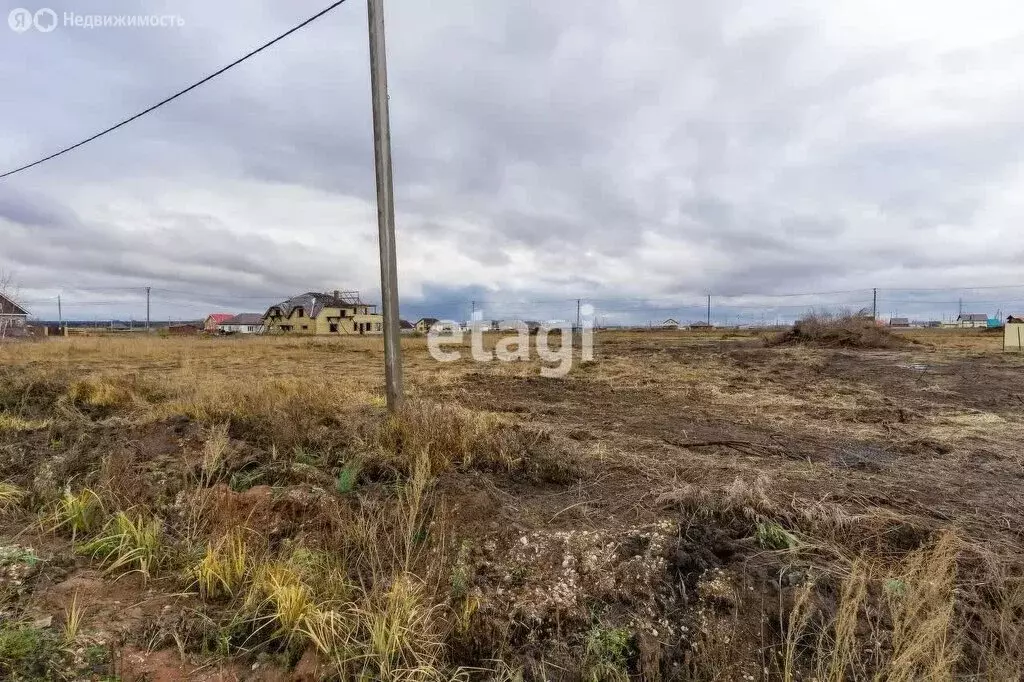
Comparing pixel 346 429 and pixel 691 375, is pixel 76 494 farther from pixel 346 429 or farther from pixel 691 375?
pixel 691 375

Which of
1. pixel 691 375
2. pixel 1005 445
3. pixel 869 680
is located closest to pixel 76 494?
pixel 869 680

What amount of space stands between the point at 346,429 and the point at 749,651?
4.24 metres

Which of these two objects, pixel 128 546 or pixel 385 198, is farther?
pixel 385 198

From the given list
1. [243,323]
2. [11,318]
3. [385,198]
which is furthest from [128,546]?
[243,323]

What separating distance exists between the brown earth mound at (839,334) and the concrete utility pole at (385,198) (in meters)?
22.0

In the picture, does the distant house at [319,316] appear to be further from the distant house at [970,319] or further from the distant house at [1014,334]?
the distant house at [970,319]

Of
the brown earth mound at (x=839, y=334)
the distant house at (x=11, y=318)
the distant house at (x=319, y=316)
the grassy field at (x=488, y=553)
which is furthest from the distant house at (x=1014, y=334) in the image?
the distant house at (x=319, y=316)

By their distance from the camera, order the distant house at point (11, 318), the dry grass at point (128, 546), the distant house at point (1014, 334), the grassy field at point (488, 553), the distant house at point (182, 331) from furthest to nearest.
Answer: the distant house at point (182, 331)
the distant house at point (11, 318)
the distant house at point (1014, 334)
the dry grass at point (128, 546)
the grassy field at point (488, 553)

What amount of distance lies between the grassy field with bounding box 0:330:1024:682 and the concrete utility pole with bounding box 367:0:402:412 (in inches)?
28.8

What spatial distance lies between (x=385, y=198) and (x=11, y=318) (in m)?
50.6

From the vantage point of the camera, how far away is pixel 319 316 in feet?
220

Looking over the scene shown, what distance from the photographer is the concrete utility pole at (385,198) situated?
5.84 m

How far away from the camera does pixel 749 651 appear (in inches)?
88.4

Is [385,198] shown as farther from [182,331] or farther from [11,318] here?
[182,331]
